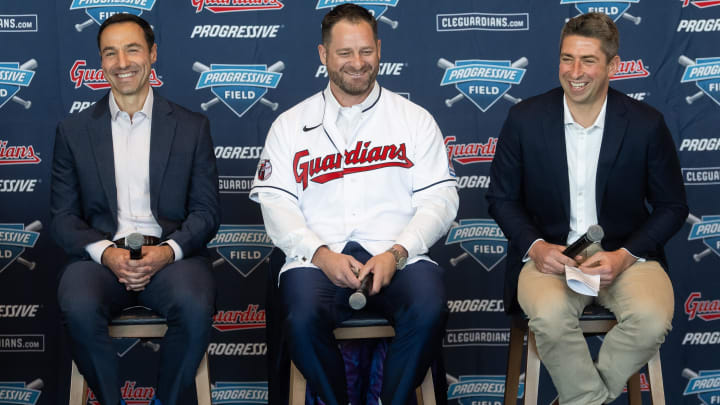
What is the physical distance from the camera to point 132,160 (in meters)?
2.85

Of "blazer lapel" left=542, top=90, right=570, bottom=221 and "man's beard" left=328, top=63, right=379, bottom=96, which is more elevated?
"man's beard" left=328, top=63, right=379, bottom=96

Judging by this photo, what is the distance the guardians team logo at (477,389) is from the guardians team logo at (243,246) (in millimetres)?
948

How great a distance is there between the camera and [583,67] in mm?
2686

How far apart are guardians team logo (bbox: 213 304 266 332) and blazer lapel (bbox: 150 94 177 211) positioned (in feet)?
2.84

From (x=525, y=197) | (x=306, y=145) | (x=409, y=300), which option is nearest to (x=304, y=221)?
(x=306, y=145)

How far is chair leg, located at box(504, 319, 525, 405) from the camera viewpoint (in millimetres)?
2750

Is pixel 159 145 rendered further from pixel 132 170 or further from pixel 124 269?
pixel 124 269

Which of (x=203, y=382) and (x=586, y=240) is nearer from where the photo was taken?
(x=586, y=240)

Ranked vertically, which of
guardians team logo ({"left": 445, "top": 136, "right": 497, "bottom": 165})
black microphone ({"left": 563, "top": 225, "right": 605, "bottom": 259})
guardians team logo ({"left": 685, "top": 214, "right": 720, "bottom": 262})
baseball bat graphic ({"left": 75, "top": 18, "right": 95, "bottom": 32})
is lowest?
guardians team logo ({"left": 685, "top": 214, "right": 720, "bottom": 262})

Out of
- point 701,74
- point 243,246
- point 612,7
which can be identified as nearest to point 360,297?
point 243,246

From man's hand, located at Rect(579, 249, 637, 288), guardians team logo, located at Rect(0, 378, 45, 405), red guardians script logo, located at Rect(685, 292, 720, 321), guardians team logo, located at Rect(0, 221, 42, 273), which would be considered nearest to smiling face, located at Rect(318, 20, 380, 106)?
man's hand, located at Rect(579, 249, 637, 288)

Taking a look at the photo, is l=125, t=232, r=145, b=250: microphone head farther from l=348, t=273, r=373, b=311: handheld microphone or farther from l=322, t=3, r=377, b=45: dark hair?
l=322, t=3, r=377, b=45: dark hair

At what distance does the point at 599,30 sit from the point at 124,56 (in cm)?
154

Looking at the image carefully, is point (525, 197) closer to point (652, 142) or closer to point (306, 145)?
point (652, 142)
